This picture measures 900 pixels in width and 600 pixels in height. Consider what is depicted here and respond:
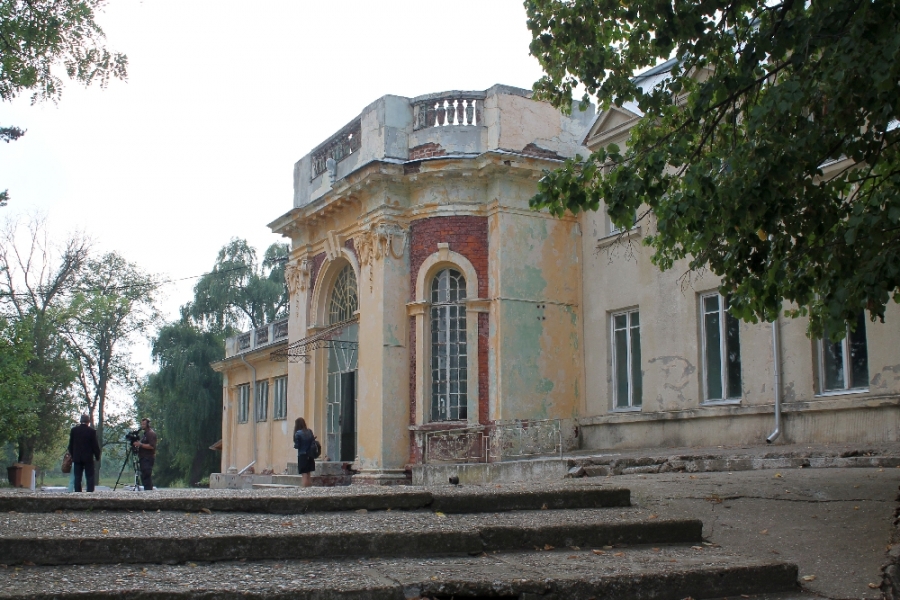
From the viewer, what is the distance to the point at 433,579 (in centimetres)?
505

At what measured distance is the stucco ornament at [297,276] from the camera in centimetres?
2316

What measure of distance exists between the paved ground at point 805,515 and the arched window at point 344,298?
43.0 ft

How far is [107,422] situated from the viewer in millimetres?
56875

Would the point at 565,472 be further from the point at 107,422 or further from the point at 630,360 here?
the point at 107,422

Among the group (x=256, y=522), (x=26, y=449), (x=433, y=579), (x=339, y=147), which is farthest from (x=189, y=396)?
(x=433, y=579)

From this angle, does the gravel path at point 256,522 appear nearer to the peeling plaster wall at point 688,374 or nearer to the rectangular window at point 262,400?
the peeling plaster wall at point 688,374

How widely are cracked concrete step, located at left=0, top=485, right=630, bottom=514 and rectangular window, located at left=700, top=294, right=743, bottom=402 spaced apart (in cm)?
832

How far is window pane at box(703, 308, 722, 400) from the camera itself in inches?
617

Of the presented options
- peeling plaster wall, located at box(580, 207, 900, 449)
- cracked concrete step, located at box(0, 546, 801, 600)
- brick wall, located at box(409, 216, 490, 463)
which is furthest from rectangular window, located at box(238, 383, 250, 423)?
cracked concrete step, located at box(0, 546, 801, 600)

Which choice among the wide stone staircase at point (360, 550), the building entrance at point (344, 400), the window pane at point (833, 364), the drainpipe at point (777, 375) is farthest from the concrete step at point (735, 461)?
the building entrance at point (344, 400)

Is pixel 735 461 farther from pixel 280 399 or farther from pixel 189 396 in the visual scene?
pixel 189 396

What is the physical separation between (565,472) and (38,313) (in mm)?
35624

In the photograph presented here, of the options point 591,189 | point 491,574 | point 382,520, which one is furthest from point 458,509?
point 591,189

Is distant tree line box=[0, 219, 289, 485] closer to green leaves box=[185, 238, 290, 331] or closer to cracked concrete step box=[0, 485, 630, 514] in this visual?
green leaves box=[185, 238, 290, 331]
